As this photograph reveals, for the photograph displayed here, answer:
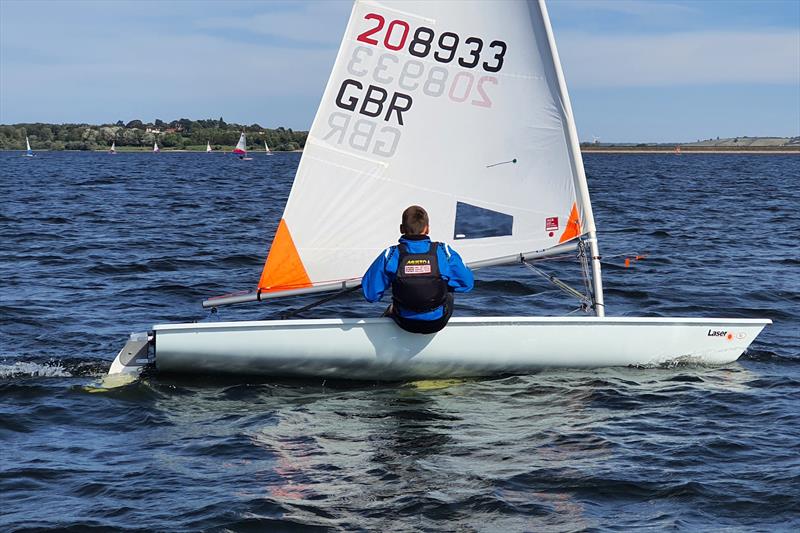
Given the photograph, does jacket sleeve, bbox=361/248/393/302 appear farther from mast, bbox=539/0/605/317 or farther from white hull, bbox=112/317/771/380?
mast, bbox=539/0/605/317

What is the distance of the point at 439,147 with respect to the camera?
8.15 m

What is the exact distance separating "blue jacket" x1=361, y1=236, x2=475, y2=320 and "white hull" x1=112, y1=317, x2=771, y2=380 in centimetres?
35

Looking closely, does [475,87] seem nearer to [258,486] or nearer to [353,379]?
[353,379]

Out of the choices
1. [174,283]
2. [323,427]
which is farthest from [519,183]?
[174,283]

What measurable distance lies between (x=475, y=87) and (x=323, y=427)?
9.88 feet

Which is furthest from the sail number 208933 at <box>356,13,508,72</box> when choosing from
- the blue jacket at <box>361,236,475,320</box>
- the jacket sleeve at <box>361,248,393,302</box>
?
the jacket sleeve at <box>361,248,393,302</box>

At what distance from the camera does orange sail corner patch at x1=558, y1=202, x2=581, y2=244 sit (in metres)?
8.18

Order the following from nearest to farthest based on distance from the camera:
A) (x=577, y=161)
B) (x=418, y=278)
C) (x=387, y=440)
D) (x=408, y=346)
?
(x=387, y=440)
(x=418, y=278)
(x=408, y=346)
(x=577, y=161)

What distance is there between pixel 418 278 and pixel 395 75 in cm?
174

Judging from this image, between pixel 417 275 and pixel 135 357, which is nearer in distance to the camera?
pixel 417 275

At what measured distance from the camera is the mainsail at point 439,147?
25.8ft

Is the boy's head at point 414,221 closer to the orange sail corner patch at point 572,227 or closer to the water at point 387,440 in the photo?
the water at point 387,440

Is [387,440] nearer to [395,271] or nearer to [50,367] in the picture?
[395,271]

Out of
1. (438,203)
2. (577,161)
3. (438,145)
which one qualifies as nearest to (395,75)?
(438,145)
